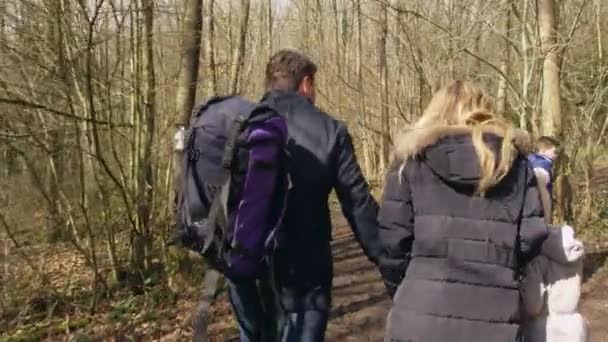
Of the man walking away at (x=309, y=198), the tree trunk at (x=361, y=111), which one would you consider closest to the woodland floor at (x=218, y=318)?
the man walking away at (x=309, y=198)

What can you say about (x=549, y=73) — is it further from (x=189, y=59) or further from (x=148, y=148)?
(x=148, y=148)

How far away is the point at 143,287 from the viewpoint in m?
8.10

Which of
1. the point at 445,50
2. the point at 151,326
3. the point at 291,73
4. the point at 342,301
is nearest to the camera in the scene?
the point at 291,73

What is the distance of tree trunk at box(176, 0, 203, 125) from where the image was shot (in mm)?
7680

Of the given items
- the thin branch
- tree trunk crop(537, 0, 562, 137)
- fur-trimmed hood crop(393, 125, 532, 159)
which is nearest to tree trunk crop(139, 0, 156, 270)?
the thin branch

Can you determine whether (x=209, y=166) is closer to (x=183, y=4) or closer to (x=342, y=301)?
(x=342, y=301)

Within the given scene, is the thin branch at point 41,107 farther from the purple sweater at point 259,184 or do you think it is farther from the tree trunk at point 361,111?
the tree trunk at point 361,111

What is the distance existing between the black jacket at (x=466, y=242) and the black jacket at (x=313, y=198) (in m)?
0.48

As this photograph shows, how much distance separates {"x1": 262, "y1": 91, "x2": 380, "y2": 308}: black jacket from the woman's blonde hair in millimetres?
491

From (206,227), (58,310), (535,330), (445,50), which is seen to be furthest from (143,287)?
(445,50)

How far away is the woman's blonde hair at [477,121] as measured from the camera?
97.4 inches

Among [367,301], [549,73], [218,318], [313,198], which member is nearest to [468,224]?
A: [313,198]

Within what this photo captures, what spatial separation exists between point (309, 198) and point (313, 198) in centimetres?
2

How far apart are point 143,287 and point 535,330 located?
6126 mm
